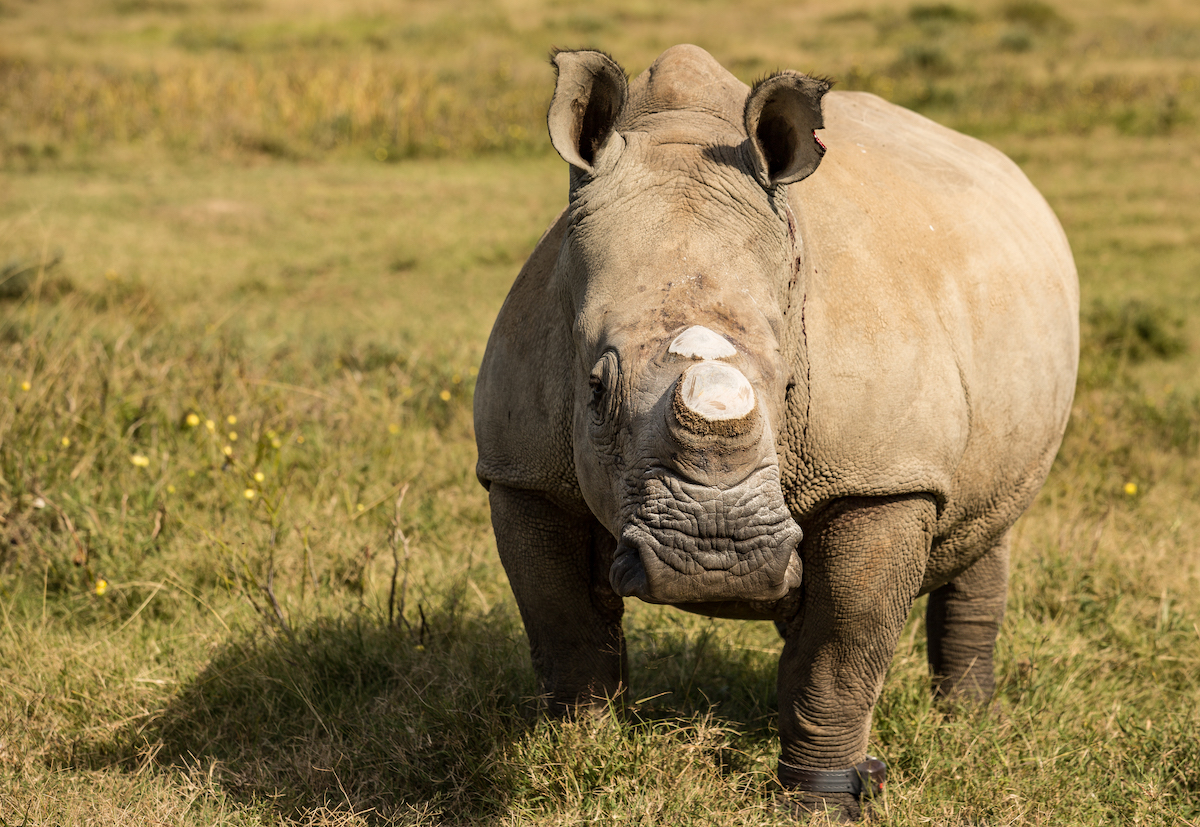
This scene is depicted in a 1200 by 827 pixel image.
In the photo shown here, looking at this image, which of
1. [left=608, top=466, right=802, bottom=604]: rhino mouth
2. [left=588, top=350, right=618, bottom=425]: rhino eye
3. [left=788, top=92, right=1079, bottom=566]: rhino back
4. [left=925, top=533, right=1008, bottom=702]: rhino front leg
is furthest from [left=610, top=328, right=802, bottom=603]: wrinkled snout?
[left=925, top=533, right=1008, bottom=702]: rhino front leg

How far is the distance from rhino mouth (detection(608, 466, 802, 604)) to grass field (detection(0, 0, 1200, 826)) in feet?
3.66

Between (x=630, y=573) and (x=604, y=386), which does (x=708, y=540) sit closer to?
(x=630, y=573)

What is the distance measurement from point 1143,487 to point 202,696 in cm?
435

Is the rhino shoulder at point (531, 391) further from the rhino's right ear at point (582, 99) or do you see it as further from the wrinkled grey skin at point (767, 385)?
the rhino's right ear at point (582, 99)

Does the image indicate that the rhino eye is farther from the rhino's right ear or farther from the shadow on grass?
the shadow on grass

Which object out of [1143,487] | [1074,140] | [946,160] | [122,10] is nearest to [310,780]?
[946,160]

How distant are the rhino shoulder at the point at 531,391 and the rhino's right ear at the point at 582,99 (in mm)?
327

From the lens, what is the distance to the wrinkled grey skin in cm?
219

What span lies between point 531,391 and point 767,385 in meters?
0.77

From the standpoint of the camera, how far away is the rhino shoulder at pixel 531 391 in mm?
2773

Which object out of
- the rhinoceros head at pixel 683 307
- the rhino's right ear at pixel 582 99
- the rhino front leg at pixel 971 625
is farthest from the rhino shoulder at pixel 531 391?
the rhino front leg at pixel 971 625

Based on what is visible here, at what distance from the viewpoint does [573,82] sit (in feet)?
8.50

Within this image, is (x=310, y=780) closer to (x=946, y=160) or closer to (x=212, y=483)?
(x=212, y=483)

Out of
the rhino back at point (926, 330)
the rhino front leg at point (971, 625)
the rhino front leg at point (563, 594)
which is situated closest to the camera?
the rhino back at point (926, 330)
